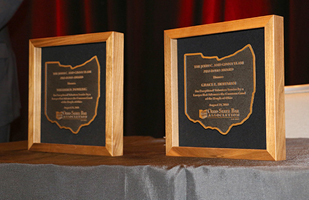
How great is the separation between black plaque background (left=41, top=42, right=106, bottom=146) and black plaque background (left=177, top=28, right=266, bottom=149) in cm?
17

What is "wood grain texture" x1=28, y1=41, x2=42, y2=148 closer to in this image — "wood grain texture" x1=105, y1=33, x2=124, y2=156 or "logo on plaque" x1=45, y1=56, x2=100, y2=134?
"logo on plaque" x1=45, y1=56, x2=100, y2=134

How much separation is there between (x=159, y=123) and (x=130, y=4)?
2.37 feet

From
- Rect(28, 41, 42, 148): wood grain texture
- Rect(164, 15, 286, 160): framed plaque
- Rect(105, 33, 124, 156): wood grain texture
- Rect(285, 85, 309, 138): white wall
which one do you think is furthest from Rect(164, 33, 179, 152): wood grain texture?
Rect(285, 85, 309, 138): white wall

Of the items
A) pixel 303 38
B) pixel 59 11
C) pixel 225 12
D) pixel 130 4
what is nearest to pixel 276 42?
pixel 303 38

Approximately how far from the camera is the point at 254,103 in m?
0.60

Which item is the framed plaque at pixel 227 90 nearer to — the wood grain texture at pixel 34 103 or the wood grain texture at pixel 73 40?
the wood grain texture at pixel 73 40

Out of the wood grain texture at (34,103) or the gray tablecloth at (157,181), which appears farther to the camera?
the wood grain texture at (34,103)

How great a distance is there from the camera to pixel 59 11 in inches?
86.0

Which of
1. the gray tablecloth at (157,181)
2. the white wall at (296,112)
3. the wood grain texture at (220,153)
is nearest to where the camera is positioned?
the gray tablecloth at (157,181)

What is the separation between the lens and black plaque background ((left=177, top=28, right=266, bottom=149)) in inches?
23.5

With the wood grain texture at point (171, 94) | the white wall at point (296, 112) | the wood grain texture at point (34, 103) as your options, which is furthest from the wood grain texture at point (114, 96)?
the white wall at point (296, 112)

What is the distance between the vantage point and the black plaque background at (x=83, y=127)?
2.33 ft

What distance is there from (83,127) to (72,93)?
86 millimetres

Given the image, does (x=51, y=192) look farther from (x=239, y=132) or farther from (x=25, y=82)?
(x=25, y=82)
